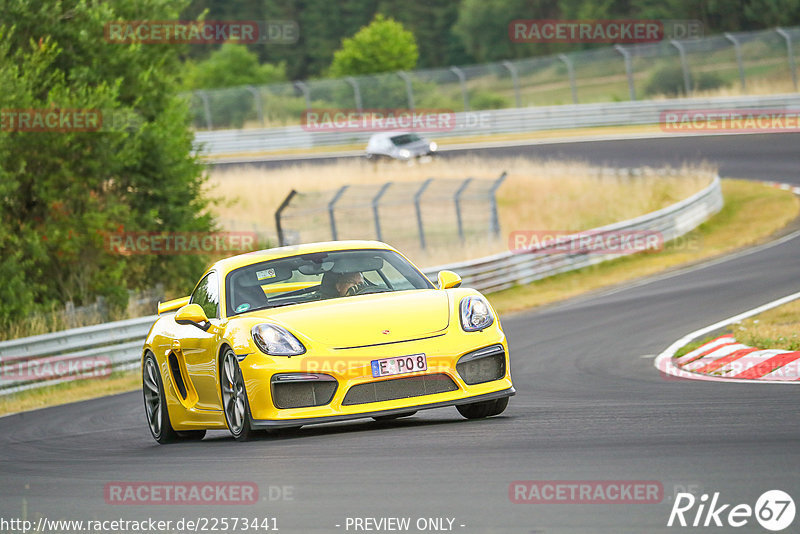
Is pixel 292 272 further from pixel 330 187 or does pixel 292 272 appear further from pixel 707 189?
pixel 330 187

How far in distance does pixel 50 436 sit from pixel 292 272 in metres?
3.79

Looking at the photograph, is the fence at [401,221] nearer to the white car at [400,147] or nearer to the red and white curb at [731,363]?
the white car at [400,147]

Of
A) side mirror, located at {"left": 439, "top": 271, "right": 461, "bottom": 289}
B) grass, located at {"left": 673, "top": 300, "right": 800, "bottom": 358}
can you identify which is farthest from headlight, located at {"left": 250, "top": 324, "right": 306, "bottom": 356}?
grass, located at {"left": 673, "top": 300, "right": 800, "bottom": 358}

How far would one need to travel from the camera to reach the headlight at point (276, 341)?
8039 millimetres

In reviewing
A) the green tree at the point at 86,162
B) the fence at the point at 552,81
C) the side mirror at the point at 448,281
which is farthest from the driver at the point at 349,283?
the fence at the point at 552,81

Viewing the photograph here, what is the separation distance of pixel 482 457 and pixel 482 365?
171 centimetres

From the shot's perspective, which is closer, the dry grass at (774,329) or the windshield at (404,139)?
the dry grass at (774,329)

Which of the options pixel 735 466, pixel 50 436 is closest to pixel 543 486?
pixel 735 466

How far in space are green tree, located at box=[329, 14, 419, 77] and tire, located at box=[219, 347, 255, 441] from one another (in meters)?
66.7

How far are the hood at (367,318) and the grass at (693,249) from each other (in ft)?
45.7

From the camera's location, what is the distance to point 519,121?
50844 millimetres

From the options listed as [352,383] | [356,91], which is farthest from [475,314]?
[356,91]

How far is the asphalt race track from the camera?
5.36m

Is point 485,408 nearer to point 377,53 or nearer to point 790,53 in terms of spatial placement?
point 790,53
